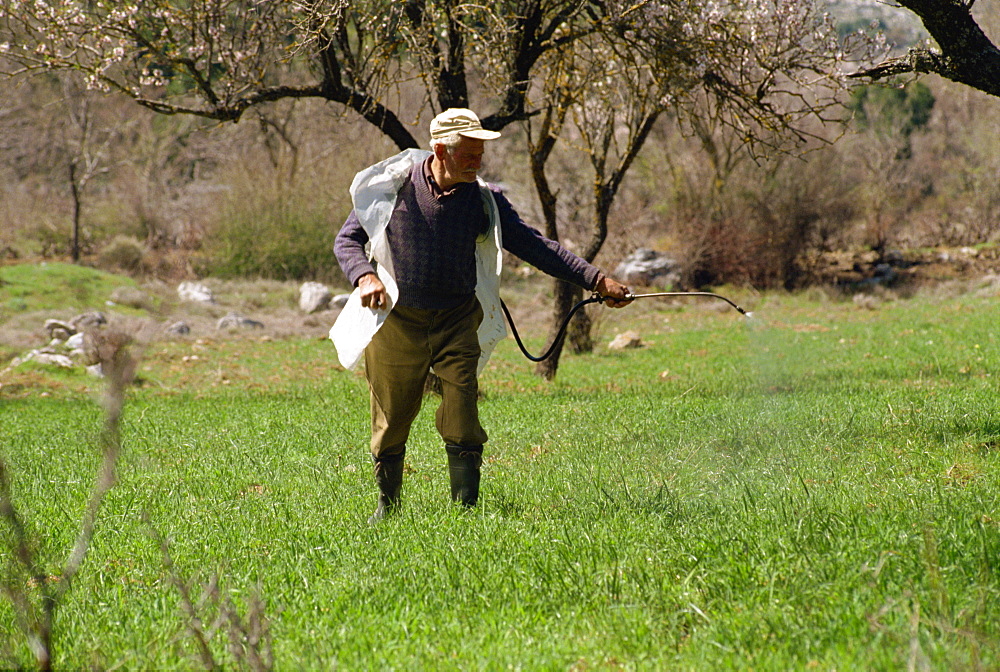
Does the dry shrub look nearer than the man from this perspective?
No

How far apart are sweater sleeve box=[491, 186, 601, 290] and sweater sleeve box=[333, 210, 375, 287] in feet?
2.45

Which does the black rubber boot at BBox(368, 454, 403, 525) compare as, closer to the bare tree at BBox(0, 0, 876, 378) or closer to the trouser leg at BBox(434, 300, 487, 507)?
the trouser leg at BBox(434, 300, 487, 507)

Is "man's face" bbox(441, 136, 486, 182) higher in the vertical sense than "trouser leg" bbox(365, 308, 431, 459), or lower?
higher

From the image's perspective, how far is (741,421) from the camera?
24.9ft

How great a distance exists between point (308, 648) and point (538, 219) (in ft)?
83.0

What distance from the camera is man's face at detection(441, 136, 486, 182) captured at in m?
5.09

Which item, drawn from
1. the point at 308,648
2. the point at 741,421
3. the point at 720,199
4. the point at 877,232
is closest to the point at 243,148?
the point at 720,199

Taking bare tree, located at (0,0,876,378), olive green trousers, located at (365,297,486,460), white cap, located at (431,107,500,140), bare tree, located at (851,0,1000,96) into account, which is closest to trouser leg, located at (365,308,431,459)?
olive green trousers, located at (365,297,486,460)

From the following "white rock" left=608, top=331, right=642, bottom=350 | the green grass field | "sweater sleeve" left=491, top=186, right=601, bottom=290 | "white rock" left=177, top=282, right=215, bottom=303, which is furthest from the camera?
"white rock" left=177, top=282, right=215, bottom=303

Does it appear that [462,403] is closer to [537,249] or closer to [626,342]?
[537,249]

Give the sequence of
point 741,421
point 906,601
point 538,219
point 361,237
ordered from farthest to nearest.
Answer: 1. point 538,219
2. point 741,421
3. point 361,237
4. point 906,601

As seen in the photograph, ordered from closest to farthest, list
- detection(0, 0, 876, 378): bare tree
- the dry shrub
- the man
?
1. the man
2. detection(0, 0, 876, 378): bare tree
3. the dry shrub

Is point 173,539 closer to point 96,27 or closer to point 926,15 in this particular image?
point 926,15

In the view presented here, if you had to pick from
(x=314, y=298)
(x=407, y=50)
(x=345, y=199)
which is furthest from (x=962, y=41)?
(x=345, y=199)
